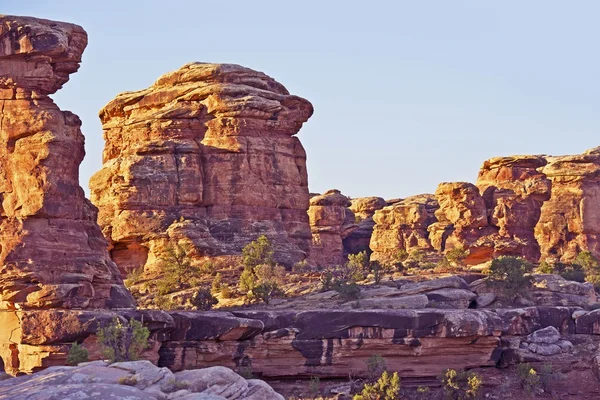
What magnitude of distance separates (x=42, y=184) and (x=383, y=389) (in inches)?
653

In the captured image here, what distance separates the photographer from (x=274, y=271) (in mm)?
54781

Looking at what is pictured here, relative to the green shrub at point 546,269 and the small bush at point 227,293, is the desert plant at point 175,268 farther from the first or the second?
the green shrub at point 546,269

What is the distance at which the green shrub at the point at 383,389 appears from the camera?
4312cm

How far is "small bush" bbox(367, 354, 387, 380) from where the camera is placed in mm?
45250

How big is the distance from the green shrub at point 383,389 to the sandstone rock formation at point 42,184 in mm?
10862

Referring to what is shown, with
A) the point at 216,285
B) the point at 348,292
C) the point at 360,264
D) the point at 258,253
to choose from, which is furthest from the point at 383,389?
the point at 360,264

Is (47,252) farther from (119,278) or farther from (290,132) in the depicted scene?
(290,132)

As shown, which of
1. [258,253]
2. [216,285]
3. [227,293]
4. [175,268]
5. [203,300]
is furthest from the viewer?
[175,268]

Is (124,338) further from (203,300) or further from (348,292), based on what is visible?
(348,292)

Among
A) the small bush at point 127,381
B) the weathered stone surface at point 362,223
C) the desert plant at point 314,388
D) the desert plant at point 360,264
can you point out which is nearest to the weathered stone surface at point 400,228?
the weathered stone surface at point 362,223

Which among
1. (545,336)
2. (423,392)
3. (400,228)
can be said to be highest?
(400,228)

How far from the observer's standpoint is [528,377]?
1820 inches

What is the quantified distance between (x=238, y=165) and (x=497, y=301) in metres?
17.7

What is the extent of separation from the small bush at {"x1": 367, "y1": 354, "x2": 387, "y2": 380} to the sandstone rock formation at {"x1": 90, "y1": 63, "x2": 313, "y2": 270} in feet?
46.5
